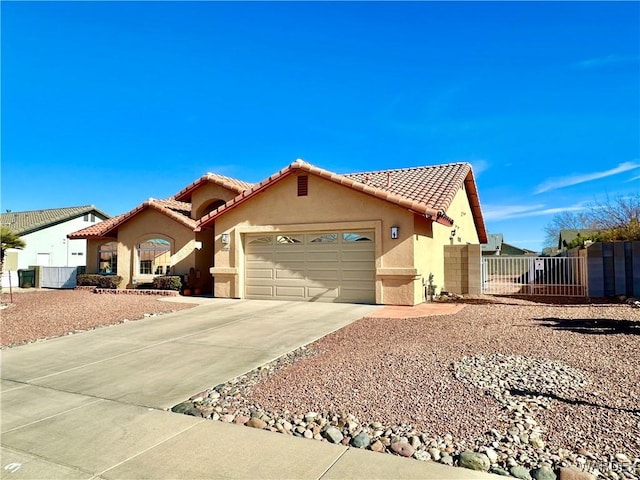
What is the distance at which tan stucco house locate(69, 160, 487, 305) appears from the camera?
13320mm

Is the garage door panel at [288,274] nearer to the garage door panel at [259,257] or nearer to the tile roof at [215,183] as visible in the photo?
the garage door panel at [259,257]

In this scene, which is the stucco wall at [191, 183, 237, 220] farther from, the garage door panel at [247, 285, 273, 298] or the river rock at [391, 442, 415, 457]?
the river rock at [391, 442, 415, 457]

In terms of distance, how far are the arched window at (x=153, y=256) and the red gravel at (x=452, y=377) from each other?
12.8m

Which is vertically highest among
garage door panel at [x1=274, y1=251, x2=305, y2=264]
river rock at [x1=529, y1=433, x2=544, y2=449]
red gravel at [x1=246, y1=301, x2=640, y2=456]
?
garage door panel at [x1=274, y1=251, x2=305, y2=264]

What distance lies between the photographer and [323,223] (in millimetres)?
14383

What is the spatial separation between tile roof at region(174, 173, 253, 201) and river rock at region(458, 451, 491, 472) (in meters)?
16.8

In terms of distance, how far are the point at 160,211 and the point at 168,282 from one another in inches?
136

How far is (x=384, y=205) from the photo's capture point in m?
13.5

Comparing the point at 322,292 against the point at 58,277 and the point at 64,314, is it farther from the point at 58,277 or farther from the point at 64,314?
the point at 58,277

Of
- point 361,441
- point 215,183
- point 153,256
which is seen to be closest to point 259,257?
point 215,183

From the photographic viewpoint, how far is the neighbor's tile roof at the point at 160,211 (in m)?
18.7

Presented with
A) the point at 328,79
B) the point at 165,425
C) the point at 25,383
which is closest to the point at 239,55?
the point at 328,79

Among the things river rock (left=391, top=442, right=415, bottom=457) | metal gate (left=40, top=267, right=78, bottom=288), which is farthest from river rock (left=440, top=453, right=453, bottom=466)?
metal gate (left=40, top=267, right=78, bottom=288)

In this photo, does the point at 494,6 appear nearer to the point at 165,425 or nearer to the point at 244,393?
the point at 244,393
